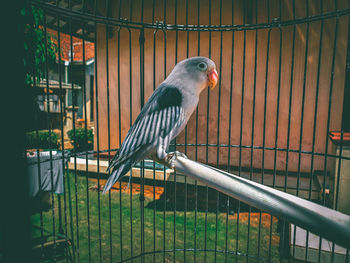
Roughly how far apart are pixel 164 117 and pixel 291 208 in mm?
990

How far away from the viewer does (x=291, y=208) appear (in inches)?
20.0

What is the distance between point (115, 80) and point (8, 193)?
5.30 meters

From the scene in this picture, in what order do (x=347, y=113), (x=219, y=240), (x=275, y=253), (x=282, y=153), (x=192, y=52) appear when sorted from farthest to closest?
1. (x=192, y=52)
2. (x=282, y=153)
3. (x=347, y=113)
4. (x=219, y=240)
5. (x=275, y=253)

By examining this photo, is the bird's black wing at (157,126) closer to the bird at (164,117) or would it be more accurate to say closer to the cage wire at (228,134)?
the bird at (164,117)

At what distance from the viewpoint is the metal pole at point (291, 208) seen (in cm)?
43

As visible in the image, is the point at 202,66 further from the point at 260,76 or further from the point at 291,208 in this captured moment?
the point at 260,76

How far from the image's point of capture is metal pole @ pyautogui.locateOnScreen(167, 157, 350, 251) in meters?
0.43

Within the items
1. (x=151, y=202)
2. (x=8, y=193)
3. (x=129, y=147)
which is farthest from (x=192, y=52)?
(x=8, y=193)

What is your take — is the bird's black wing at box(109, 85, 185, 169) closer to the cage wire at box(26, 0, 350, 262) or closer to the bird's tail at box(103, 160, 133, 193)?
the bird's tail at box(103, 160, 133, 193)

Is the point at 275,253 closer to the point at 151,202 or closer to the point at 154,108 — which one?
the point at 151,202

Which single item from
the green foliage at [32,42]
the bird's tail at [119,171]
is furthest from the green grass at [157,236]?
the green foliage at [32,42]

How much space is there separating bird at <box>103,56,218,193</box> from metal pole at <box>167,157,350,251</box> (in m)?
0.60

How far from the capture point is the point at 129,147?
4.56ft

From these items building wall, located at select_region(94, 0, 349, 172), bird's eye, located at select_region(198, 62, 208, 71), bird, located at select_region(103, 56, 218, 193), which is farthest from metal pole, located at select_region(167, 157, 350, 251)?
building wall, located at select_region(94, 0, 349, 172)
